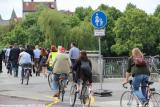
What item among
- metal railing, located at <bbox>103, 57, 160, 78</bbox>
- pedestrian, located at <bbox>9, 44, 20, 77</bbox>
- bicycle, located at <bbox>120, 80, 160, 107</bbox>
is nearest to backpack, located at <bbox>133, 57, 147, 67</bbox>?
bicycle, located at <bbox>120, 80, 160, 107</bbox>

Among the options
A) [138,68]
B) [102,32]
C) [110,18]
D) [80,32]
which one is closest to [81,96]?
[138,68]

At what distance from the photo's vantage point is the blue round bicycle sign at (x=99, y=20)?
19328mm

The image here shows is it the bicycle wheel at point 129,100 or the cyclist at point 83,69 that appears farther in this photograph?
the cyclist at point 83,69

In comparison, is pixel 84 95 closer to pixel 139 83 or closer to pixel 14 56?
pixel 139 83

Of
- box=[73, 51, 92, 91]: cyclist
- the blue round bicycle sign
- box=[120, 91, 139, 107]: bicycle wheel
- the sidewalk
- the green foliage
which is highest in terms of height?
the green foliage

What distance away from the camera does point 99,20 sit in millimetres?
19375

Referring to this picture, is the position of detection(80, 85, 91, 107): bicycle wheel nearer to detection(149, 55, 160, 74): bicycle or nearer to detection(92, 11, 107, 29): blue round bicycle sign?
detection(92, 11, 107, 29): blue round bicycle sign

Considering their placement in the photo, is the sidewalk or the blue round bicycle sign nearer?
the sidewalk

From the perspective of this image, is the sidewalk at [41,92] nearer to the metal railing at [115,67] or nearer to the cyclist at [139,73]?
the metal railing at [115,67]

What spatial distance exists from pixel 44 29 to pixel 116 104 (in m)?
62.3

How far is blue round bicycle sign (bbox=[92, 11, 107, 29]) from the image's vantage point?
19328 mm

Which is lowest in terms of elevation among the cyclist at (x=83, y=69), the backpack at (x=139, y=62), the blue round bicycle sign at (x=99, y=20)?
the cyclist at (x=83, y=69)

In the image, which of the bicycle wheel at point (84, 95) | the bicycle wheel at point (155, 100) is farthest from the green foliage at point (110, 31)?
the bicycle wheel at point (155, 100)

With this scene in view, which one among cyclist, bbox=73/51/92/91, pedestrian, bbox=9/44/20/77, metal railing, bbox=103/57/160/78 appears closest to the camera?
cyclist, bbox=73/51/92/91
